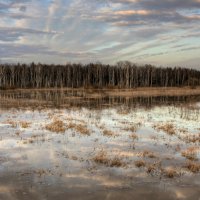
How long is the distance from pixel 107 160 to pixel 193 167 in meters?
3.37

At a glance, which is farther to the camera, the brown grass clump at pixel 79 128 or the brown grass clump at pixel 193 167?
the brown grass clump at pixel 79 128

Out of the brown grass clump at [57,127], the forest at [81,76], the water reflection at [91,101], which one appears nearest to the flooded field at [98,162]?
the brown grass clump at [57,127]

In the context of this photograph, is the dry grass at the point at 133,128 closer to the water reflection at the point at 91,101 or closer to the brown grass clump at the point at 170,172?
the brown grass clump at the point at 170,172

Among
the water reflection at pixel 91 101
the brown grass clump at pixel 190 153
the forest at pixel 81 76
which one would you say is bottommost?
the water reflection at pixel 91 101

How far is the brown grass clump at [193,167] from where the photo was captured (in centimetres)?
1281

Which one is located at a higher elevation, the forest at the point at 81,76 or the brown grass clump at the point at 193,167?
the forest at the point at 81,76

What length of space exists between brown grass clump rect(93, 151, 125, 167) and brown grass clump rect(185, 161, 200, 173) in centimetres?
250

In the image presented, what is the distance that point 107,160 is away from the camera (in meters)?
14.0

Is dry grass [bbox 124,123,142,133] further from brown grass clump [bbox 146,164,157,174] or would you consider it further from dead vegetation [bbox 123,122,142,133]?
brown grass clump [bbox 146,164,157,174]

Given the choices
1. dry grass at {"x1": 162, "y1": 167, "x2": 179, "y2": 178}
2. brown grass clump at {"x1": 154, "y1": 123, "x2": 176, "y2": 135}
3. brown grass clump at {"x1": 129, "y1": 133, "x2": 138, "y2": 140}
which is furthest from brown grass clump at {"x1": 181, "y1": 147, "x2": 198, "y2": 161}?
brown grass clump at {"x1": 154, "y1": 123, "x2": 176, "y2": 135}

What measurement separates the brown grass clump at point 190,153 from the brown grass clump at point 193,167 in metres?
1.08

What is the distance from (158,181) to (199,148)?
20.1 ft

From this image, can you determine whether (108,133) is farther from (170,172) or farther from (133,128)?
(170,172)

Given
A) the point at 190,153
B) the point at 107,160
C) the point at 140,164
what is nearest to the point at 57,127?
the point at 107,160
